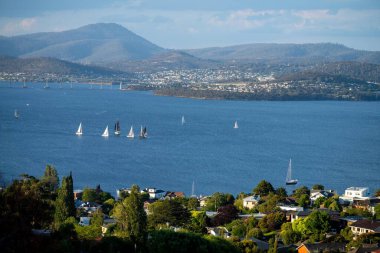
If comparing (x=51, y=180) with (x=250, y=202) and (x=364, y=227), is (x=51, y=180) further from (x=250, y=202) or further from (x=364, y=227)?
(x=364, y=227)

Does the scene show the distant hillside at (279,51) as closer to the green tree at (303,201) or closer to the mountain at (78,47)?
the mountain at (78,47)

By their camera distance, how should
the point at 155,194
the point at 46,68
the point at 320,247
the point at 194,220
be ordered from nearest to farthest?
the point at 320,247
the point at 194,220
the point at 155,194
the point at 46,68

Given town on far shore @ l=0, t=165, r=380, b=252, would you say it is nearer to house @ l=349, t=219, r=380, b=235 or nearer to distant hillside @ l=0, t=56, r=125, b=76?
house @ l=349, t=219, r=380, b=235

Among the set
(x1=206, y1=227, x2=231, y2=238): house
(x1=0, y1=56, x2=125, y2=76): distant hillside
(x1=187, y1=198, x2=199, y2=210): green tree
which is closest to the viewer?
(x1=206, y1=227, x2=231, y2=238): house

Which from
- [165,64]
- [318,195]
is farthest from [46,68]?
[318,195]

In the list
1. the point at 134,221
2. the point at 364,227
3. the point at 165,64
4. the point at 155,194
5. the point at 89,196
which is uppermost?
the point at 165,64

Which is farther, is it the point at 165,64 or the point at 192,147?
the point at 165,64

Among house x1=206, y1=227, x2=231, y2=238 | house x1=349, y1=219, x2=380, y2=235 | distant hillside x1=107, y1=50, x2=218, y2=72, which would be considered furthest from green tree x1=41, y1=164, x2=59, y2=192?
distant hillside x1=107, y1=50, x2=218, y2=72

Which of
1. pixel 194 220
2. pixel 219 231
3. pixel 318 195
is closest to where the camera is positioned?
pixel 219 231
